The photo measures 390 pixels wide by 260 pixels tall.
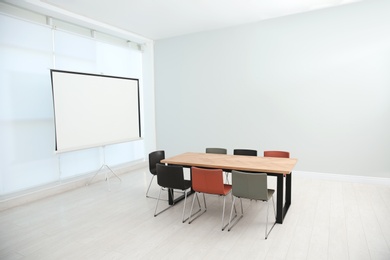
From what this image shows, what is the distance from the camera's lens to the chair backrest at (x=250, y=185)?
309cm

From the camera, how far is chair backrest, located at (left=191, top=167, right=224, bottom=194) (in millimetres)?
3291

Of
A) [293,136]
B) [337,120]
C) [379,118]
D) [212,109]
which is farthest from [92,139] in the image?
[379,118]

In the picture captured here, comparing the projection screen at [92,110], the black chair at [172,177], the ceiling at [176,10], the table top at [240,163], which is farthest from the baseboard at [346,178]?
the projection screen at [92,110]

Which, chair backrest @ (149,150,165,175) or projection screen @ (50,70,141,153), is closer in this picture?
chair backrest @ (149,150,165,175)

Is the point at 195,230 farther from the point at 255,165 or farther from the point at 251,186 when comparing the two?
the point at 255,165

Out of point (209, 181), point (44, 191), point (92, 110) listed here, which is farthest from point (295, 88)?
point (44, 191)

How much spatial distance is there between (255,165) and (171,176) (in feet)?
3.93

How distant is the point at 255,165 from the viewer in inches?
143

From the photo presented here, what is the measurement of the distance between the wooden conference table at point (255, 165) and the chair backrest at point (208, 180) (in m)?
0.37

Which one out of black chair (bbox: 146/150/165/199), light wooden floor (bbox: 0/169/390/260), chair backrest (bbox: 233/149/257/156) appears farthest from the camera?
chair backrest (bbox: 233/149/257/156)

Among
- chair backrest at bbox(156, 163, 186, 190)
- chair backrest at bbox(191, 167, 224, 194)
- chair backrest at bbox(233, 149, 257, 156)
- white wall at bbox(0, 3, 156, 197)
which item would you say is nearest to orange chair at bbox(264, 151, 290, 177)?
chair backrest at bbox(233, 149, 257, 156)

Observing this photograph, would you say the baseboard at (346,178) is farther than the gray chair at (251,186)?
Yes

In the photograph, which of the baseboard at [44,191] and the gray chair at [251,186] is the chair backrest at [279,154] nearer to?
the gray chair at [251,186]

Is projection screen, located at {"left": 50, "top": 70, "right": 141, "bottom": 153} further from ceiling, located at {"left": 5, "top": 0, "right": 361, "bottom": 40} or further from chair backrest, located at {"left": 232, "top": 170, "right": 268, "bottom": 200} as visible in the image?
chair backrest, located at {"left": 232, "top": 170, "right": 268, "bottom": 200}
